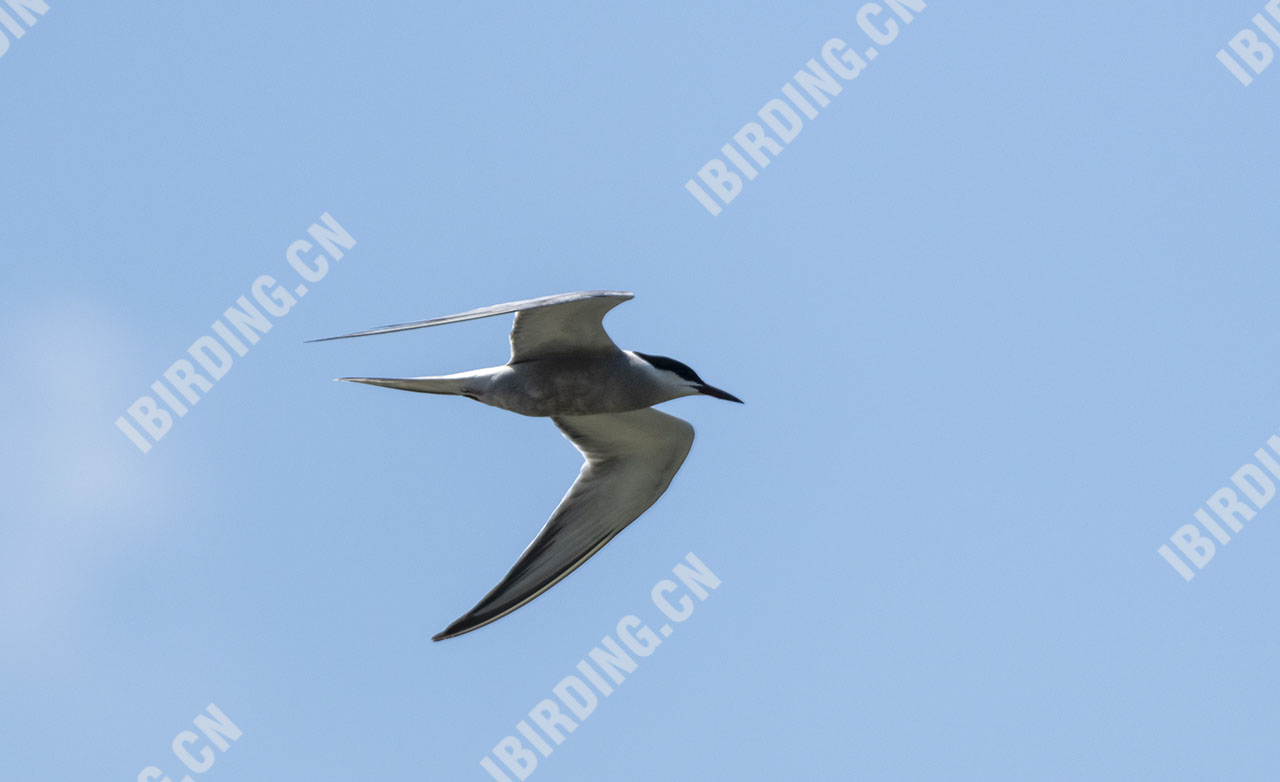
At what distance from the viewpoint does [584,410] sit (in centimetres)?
1141

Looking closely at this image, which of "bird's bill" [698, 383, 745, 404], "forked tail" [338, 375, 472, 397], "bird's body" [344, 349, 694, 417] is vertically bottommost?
"bird's bill" [698, 383, 745, 404]

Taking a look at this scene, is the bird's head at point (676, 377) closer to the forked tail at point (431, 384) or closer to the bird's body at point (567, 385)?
the bird's body at point (567, 385)

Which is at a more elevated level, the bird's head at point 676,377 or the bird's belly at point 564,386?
the bird's belly at point 564,386

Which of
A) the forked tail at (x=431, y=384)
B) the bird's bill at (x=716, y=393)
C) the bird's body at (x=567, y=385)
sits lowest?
the bird's bill at (x=716, y=393)

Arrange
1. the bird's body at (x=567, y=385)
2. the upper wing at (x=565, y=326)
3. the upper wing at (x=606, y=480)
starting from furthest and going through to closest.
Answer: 1. the upper wing at (x=606, y=480)
2. the bird's body at (x=567, y=385)
3. the upper wing at (x=565, y=326)

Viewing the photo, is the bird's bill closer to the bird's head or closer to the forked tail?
the bird's head

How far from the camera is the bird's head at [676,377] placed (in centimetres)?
1129

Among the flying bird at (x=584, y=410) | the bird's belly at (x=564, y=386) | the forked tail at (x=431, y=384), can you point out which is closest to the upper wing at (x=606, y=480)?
the flying bird at (x=584, y=410)

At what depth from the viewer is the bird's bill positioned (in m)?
11.5

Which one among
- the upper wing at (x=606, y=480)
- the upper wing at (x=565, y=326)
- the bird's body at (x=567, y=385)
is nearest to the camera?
the upper wing at (x=565, y=326)

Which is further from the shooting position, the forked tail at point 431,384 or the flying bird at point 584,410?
the flying bird at point 584,410

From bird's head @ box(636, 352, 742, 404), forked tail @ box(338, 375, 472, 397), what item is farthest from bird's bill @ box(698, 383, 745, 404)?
forked tail @ box(338, 375, 472, 397)

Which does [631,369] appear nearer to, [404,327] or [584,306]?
[584,306]

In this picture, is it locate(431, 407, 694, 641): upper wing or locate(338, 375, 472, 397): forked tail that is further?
locate(431, 407, 694, 641): upper wing
